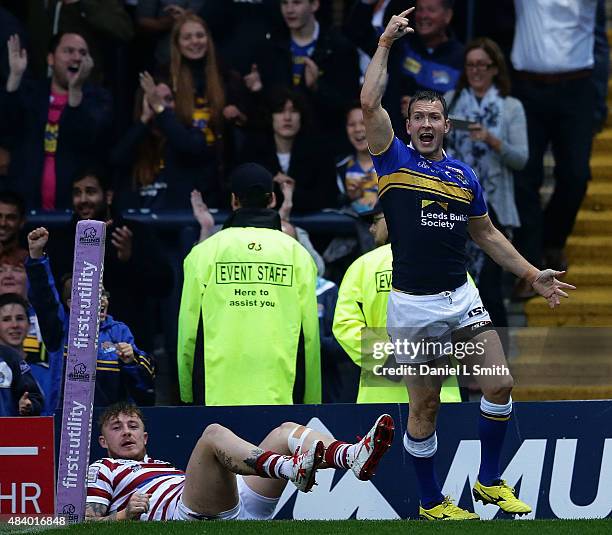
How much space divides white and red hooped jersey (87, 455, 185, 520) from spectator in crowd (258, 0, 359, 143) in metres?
3.81

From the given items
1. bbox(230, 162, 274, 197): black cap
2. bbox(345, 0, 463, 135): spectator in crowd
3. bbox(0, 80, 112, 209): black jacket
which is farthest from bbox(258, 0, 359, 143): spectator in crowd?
bbox(230, 162, 274, 197): black cap

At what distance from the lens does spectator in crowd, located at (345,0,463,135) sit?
11547 millimetres

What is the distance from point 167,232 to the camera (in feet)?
36.2

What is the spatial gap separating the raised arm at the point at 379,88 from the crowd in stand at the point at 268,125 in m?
2.63

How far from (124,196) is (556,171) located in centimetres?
308

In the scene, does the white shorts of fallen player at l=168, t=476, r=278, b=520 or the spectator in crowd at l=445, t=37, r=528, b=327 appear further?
the spectator in crowd at l=445, t=37, r=528, b=327

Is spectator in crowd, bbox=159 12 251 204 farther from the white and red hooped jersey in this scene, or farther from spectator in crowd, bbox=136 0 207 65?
the white and red hooped jersey

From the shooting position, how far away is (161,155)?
1142cm

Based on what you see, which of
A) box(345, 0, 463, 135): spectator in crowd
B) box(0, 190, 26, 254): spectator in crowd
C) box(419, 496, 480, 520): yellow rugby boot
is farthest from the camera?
box(345, 0, 463, 135): spectator in crowd

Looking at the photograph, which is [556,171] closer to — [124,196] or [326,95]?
[326,95]

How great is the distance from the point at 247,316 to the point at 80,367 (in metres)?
1.44

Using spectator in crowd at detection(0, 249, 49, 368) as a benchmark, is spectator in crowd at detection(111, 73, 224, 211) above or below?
above

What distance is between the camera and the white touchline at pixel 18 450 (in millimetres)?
7668

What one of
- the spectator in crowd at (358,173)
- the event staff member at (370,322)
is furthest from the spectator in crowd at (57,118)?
the event staff member at (370,322)
